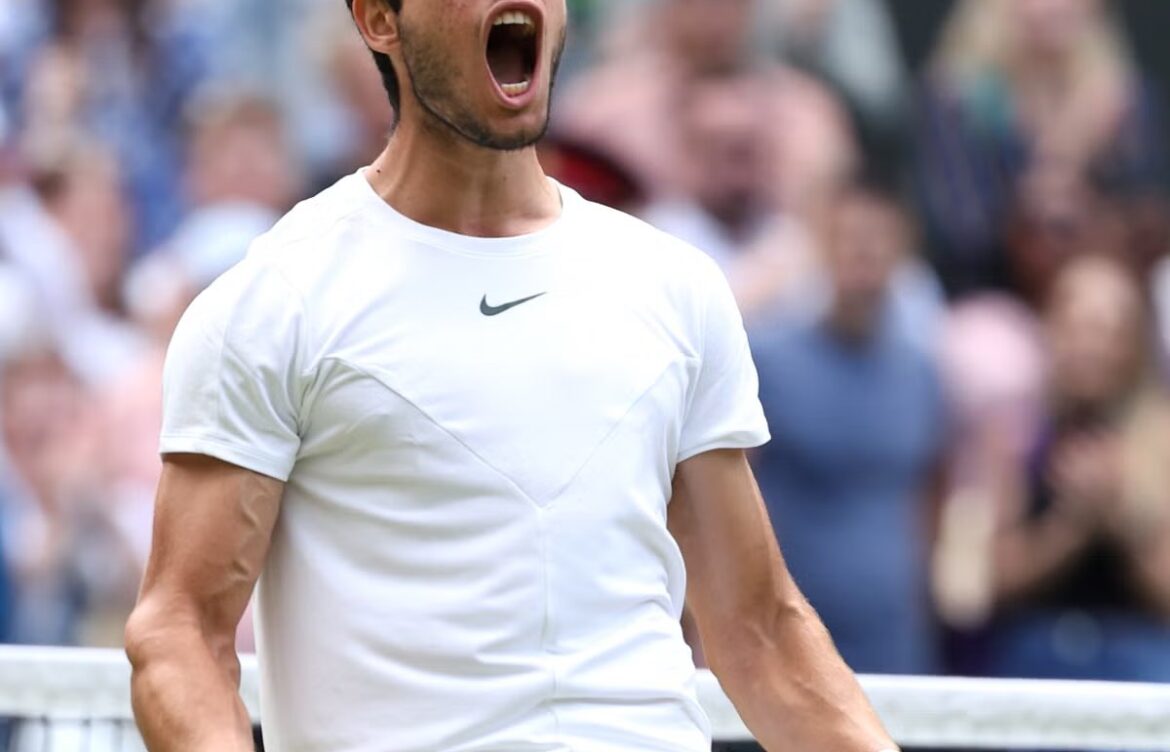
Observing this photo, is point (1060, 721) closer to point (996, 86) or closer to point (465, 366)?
point (465, 366)

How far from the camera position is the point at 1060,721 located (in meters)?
4.14

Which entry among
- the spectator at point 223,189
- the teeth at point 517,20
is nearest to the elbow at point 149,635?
the teeth at point 517,20

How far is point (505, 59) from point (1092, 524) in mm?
4662

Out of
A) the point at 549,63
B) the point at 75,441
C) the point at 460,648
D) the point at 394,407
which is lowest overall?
the point at 75,441

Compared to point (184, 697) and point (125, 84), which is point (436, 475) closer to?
point (184, 697)

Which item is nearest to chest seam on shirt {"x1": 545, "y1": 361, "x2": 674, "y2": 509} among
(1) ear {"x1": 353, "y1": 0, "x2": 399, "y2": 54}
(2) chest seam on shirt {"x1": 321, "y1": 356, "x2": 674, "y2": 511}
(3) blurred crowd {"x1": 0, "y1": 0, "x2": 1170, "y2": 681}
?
(2) chest seam on shirt {"x1": 321, "y1": 356, "x2": 674, "y2": 511}

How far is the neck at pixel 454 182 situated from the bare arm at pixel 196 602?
1.38 ft

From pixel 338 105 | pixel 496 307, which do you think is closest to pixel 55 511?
pixel 338 105

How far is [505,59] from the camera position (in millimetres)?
3072

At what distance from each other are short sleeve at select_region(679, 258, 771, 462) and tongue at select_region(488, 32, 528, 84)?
0.39 m

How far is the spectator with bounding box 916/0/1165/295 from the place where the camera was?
789 centimetres

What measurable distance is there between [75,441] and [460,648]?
4.53 metres

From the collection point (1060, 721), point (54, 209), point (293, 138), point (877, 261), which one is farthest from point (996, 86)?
point (1060, 721)

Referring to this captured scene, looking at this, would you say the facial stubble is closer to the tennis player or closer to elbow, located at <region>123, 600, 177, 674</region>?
the tennis player
